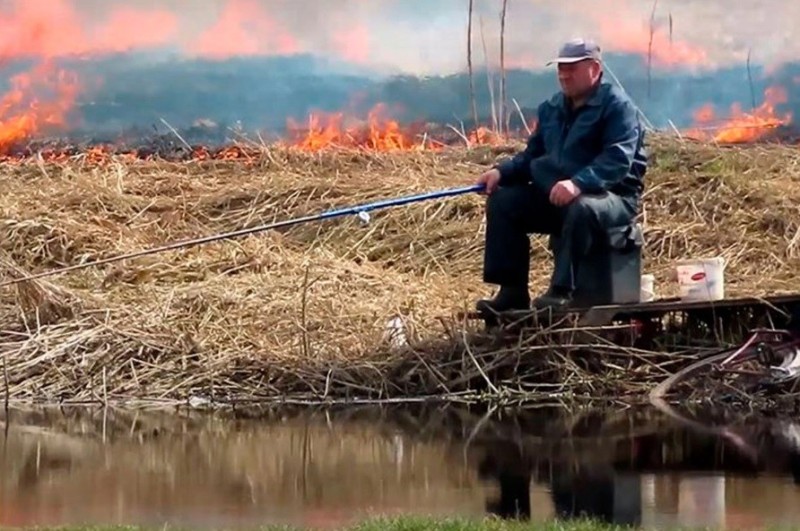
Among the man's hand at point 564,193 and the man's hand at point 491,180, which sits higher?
the man's hand at point 491,180

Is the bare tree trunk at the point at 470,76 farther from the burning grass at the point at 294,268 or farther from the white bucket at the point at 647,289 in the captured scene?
the white bucket at the point at 647,289

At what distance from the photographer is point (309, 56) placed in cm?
1421

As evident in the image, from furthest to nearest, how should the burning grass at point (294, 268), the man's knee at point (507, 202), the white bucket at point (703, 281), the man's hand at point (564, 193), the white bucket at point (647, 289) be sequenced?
the white bucket at point (647, 289) → the burning grass at point (294, 268) → the white bucket at point (703, 281) → the man's knee at point (507, 202) → the man's hand at point (564, 193)

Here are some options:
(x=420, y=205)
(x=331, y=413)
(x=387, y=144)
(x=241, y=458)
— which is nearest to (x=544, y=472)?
(x=241, y=458)

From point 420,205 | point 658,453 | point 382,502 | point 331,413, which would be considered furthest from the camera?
point 420,205

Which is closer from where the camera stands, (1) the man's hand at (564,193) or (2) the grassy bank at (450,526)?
(2) the grassy bank at (450,526)

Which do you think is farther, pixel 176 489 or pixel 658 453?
pixel 658 453

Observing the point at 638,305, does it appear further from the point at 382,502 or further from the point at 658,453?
the point at 382,502

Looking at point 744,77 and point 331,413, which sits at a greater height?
point 744,77

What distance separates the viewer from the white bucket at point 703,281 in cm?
858

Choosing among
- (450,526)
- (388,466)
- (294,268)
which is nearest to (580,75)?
(388,466)

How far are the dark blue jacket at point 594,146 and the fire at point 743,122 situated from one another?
5.91m

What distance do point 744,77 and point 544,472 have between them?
344 inches

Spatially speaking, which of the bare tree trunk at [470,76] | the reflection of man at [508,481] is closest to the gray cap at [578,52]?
the reflection of man at [508,481]
